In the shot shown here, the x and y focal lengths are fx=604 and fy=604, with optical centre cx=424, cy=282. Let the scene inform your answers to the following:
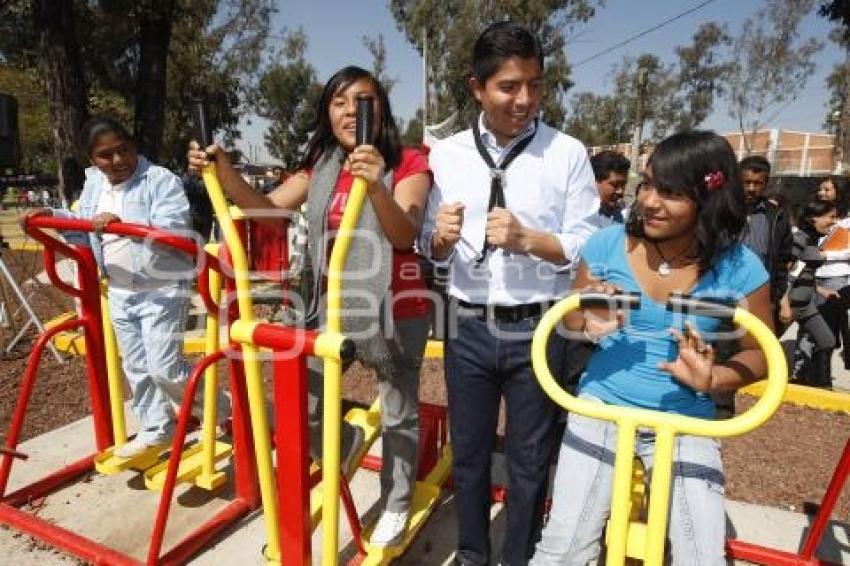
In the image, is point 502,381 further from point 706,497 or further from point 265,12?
point 265,12

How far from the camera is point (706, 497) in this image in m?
1.68

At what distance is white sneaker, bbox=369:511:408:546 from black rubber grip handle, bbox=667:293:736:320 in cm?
149

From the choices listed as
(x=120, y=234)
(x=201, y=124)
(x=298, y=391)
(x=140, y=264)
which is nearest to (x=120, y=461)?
(x=140, y=264)

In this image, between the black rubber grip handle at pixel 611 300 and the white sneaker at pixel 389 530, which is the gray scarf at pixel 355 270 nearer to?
the black rubber grip handle at pixel 611 300

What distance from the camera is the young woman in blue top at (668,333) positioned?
169 cm

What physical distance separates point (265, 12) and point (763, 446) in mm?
17664

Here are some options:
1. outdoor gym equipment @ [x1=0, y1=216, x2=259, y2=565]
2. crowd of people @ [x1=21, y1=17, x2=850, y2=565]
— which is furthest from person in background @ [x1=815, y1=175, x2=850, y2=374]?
outdoor gym equipment @ [x1=0, y1=216, x2=259, y2=565]

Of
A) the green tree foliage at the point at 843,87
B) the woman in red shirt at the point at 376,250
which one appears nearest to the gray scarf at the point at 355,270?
the woman in red shirt at the point at 376,250

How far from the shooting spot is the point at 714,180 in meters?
1.69

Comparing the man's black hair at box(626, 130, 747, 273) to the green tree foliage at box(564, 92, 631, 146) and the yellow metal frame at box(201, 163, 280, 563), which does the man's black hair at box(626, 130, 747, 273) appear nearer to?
the yellow metal frame at box(201, 163, 280, 563)

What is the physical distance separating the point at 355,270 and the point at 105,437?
211cm

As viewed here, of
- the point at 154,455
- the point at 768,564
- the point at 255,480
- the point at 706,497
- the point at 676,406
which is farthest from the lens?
the point at 154,455

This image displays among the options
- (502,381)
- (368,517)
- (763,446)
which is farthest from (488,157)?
(763,446)

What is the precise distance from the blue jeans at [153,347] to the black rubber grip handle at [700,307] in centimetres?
244
